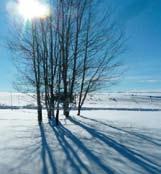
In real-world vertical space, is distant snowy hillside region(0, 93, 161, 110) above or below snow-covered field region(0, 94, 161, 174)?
above

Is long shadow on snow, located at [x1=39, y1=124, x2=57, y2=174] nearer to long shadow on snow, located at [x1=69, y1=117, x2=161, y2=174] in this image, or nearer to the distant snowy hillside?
long shadow on snow, located at [x1=69, y1=117, x2=161, y2=174]

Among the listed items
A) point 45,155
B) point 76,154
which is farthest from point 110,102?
point 45,155

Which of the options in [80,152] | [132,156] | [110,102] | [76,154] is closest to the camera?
[132,156]

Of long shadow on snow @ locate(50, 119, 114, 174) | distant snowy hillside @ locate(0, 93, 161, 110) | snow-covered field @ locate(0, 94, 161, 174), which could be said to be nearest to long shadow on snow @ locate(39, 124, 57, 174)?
snow-covered field @ locate(0, 94, 161, 174)

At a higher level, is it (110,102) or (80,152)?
(110,102)

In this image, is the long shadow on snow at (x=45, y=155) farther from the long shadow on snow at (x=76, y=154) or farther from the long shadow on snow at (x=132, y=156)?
the long shadow on snow at (x=132, y=156)

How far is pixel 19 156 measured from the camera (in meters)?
5.70

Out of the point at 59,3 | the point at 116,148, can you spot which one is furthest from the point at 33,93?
the point at 116,148

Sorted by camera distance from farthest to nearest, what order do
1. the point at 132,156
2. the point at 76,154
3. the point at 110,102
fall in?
the point at 110,102
the point at 76,154
the point at 132,156

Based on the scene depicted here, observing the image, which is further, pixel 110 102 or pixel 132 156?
pixel 110 102

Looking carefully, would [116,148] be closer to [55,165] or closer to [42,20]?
[55,165]

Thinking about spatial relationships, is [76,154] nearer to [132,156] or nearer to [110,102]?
[132,156]

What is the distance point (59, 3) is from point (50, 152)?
7203mm

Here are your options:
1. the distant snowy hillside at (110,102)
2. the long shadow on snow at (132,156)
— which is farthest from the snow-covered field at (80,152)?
the distant snowy hillside at (110,102)
